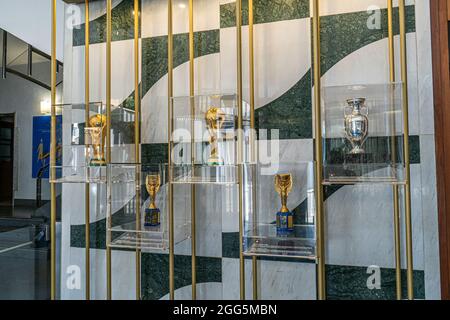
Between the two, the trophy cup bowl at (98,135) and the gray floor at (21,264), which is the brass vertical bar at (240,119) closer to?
the trophy cup bowl at (98,135)

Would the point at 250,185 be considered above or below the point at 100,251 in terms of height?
above

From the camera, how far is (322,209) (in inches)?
54.4

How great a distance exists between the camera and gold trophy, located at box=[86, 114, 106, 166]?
1647 millimetres

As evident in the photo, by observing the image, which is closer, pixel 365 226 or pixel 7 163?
pixel 365 226

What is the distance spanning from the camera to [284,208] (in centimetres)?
142

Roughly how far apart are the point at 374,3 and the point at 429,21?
0.24 metres

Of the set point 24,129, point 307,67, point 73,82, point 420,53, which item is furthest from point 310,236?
point 24,129

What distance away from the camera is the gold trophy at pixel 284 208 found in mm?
1398

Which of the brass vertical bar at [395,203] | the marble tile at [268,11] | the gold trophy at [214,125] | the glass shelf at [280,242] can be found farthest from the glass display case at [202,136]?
the brass vertical bar at [395,203]

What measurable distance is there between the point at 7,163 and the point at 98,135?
0.74 m

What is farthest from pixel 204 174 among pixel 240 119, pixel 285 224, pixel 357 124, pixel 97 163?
pixel 357 124

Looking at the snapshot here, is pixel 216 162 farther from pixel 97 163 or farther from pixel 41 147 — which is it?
pixel 41 147

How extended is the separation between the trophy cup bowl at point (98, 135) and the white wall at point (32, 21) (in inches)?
21.3

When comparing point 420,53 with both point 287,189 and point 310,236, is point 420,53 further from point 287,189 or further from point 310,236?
point 310,236
